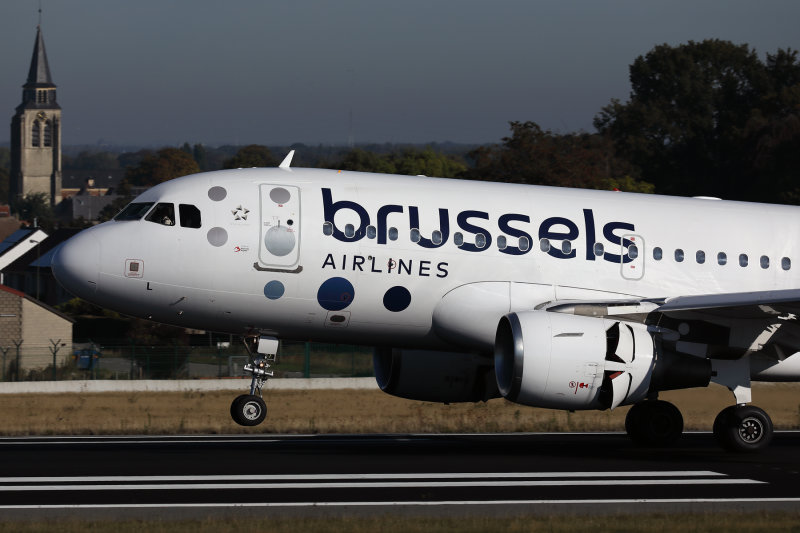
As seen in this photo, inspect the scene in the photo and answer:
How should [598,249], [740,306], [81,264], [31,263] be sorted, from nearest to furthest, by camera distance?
[740,306] → [81,264] → [598,249] → [31,263]

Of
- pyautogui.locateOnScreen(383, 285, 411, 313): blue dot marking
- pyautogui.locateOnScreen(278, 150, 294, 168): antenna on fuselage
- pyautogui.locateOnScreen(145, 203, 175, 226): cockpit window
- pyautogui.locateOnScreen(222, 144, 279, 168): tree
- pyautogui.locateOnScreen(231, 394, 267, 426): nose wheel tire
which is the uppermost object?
pyautogui.locateOnScreen(222, 144, 279, 168): tree

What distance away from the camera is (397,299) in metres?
21.5

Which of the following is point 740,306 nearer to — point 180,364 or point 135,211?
point 135,211

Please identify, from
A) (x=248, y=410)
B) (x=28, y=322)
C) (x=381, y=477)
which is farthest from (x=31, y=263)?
(x=381, y=477)

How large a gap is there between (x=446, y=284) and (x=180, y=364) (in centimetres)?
2935

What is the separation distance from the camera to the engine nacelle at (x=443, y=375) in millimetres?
23844

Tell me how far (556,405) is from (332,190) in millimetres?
5306

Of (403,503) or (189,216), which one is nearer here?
(403,503)

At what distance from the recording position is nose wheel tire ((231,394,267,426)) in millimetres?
20719

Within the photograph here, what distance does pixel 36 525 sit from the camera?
1391cm

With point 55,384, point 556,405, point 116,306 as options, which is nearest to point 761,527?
point 556,405

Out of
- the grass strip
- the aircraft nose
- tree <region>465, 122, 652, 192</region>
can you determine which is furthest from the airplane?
tree <region>465, 122, 652, 192</region>

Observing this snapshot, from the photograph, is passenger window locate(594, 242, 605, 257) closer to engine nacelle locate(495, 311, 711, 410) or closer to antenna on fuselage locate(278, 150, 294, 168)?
engine nacelle locate(495, 311, 711, 410)

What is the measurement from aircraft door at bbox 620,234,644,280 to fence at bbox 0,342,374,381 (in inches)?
1043
